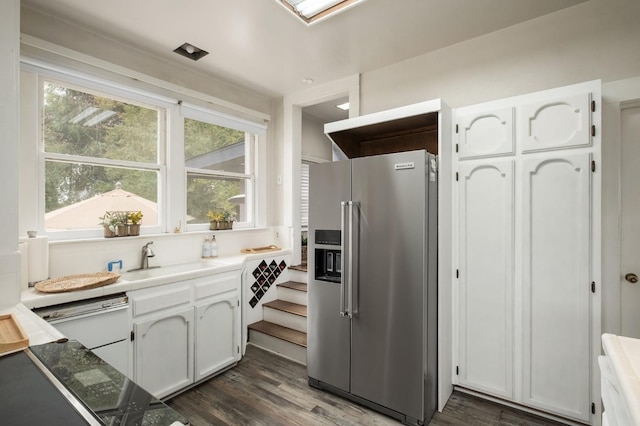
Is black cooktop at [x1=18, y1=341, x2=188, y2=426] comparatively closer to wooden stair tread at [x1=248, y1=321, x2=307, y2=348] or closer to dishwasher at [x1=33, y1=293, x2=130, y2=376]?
dishwasher at [x1=33, y1=293, x2=130, y2=376]

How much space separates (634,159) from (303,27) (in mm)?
2436

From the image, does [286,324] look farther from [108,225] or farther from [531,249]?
[531,249]

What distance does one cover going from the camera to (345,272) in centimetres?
236

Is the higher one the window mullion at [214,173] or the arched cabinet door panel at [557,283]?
the window mullion at [214,173]

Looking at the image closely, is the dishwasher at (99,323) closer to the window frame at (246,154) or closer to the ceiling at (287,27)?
the window frame at (246,154)

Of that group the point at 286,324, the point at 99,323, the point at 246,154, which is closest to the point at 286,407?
the point at 286,324

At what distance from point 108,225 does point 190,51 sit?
1.61m

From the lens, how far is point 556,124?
2045 mm

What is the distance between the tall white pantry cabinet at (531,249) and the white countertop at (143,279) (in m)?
1.99

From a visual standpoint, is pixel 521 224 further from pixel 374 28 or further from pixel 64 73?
pixel 64 73

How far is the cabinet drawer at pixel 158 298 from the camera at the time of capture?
81.8 inches

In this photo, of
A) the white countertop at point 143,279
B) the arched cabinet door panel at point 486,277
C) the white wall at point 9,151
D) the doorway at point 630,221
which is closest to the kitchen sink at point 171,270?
the white countertop at point 143,279

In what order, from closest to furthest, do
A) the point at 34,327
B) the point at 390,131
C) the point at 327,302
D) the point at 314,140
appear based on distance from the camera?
the point at 34,327 → the point at 327,302 → the point at 390,131 → the point at 314,140

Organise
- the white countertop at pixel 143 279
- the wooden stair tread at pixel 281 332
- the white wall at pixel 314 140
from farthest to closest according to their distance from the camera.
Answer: the white wall at pixel 314 140, the wooden stair tread at pixel 281 332, the white countertop at pixel 143 279
